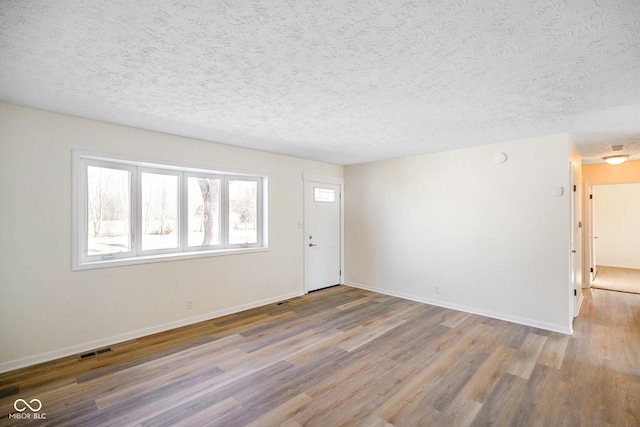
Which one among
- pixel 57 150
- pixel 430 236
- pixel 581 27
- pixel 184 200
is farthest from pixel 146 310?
pixel 581 27

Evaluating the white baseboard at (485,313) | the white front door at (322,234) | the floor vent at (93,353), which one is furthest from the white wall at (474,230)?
the floor vent at (93,353)

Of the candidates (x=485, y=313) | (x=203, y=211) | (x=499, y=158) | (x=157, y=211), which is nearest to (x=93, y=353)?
(x=157, y=211)

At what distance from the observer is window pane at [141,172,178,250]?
12.2 ft

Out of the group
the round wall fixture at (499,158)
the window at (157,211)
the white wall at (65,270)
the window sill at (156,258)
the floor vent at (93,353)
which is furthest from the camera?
the round wall fixture at (499,158)

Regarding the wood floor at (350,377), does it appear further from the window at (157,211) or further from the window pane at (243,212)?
the window pane at (243,212)

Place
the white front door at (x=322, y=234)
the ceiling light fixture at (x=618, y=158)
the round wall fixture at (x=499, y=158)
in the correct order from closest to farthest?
the round wall fixture at (x=499, y=158), the ceiling light fixture at (x=618, y=158), the white front door at (x=322, y=234)

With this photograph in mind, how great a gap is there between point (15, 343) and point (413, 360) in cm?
386

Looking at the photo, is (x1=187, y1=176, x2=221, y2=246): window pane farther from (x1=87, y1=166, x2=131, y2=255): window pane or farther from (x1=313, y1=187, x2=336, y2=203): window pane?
(x1=313, y1=187, x2=336, y2=203): window pane

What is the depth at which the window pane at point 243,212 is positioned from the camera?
15.0 feet

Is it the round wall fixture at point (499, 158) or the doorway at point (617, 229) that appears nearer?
the round wall fixture at point (499, 158)

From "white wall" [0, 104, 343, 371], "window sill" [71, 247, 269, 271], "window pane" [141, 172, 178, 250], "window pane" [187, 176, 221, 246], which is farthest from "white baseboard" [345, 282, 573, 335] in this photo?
"window pane" [141, 172, 178, 250]

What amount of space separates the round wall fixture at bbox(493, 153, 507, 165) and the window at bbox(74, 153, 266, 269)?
11.6 ft

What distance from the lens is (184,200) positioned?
4035 mm

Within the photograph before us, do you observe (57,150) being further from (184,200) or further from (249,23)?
(249,23)
